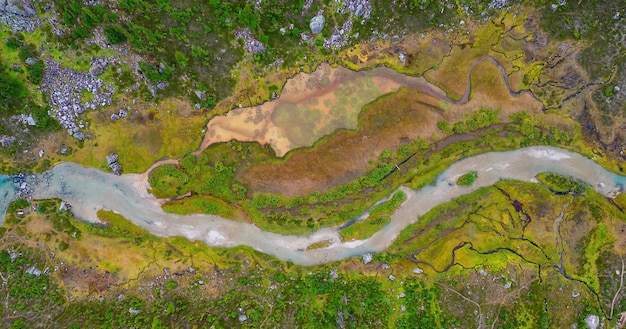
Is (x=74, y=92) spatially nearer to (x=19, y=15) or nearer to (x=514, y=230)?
(x=19, y=15)

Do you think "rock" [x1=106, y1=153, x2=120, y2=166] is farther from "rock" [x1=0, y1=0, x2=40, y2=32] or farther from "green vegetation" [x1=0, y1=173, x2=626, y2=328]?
"rock" [x1=0, y1=0, x2=40, y2=32]

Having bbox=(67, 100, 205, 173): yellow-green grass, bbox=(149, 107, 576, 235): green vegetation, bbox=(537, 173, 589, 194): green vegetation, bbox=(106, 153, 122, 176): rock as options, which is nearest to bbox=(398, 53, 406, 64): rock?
bbox=(149, 107, 576, 235): green vegetation

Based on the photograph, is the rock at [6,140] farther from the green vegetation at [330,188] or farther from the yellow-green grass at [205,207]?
the yellow-green grass at [205,207]

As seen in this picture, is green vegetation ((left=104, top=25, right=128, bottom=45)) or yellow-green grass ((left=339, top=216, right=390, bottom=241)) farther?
yellow-green grass ((left=339, top=216, right=390, bottom=241))

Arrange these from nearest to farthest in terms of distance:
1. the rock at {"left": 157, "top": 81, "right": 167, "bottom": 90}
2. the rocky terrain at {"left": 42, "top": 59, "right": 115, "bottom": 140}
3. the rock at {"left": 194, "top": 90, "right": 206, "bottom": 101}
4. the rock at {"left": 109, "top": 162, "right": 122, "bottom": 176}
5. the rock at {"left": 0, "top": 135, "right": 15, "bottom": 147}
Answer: the rocky terrain at {"left": 42, "top": 59, "right": 115, "bottom": 140} → the rock at {"left": 0, "top": 135, "right": 15, "bottom": 147} → the rock at {"left": 157, "top": 81, "right": 167, "bottom": 90} → the rock at {"left": 194, "top": 90, "right": 206, "bottom": 101} → the rock at {"left": 109, "top": 162, "right": 122, "bottom": 176}

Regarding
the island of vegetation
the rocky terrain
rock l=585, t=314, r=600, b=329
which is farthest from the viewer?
the rocky terrain

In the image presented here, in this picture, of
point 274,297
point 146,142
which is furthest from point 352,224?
point 146,142

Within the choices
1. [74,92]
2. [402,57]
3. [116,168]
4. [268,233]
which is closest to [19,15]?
[74,92]
